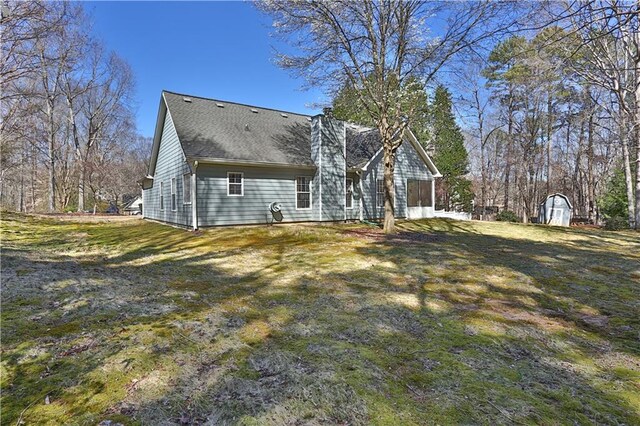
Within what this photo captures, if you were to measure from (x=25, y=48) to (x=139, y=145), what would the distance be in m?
30.7

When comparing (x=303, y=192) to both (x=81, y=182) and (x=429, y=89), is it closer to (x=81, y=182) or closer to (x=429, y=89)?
(x=429, y=89)

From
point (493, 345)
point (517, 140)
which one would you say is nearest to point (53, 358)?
point (493, 345)

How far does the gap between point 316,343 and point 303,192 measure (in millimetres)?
11306

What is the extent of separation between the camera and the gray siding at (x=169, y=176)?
12.6 metres

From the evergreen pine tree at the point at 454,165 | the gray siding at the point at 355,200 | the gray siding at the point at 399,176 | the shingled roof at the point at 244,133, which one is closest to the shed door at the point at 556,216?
the gray siding at the point at 399,176

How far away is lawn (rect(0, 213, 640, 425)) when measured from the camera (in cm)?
218

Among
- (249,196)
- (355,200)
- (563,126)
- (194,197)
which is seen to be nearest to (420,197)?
(355,200)

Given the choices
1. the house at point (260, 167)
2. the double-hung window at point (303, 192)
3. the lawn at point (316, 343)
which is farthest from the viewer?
the double-hung window at point (303, 192)

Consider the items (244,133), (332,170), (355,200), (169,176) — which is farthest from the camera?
(355,200)

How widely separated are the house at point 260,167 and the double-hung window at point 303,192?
0.15 feet

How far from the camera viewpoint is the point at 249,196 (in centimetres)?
1266

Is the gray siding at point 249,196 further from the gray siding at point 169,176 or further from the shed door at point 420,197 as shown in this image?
the shed door at point 420,197

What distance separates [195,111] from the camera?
1361cm

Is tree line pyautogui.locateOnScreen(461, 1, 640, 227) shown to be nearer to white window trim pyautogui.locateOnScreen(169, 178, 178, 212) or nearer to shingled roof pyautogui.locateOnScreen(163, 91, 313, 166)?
shingled roof pyautogui.locateOnScreen(163, 91, 313, 166)
